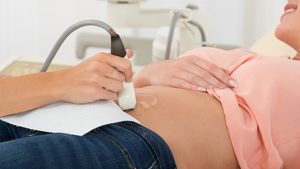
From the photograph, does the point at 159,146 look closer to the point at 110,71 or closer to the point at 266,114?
the point at 110,71

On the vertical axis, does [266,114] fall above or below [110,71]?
below

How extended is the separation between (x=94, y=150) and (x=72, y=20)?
177 centimetres

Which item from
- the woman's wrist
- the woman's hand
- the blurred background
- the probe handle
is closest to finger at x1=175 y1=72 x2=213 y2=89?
the woman's hand

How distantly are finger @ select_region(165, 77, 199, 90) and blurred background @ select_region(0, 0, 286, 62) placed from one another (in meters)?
1.21

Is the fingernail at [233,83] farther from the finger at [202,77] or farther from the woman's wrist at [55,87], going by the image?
the woman's wrist at [55,87]

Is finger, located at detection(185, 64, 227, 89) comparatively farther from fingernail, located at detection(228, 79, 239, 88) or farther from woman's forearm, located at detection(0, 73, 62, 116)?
Answer: woman's forearm, located at detection(0, 73, 62, 116)

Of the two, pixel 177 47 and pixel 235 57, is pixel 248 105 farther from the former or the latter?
pixel 177 47

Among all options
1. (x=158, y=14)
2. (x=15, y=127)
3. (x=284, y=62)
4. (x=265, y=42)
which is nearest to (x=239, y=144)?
(x=284, y=62)

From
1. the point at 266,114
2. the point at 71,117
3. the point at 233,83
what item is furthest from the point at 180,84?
the point at 71,117

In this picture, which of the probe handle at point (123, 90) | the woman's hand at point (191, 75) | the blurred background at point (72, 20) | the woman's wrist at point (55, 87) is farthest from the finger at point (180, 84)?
the blurred background at point (72, 20)

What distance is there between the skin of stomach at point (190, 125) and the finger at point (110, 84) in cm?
12

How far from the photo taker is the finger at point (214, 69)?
136 centimetres

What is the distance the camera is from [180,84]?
1.41m

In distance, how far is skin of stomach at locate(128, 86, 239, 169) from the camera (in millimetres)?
1193
